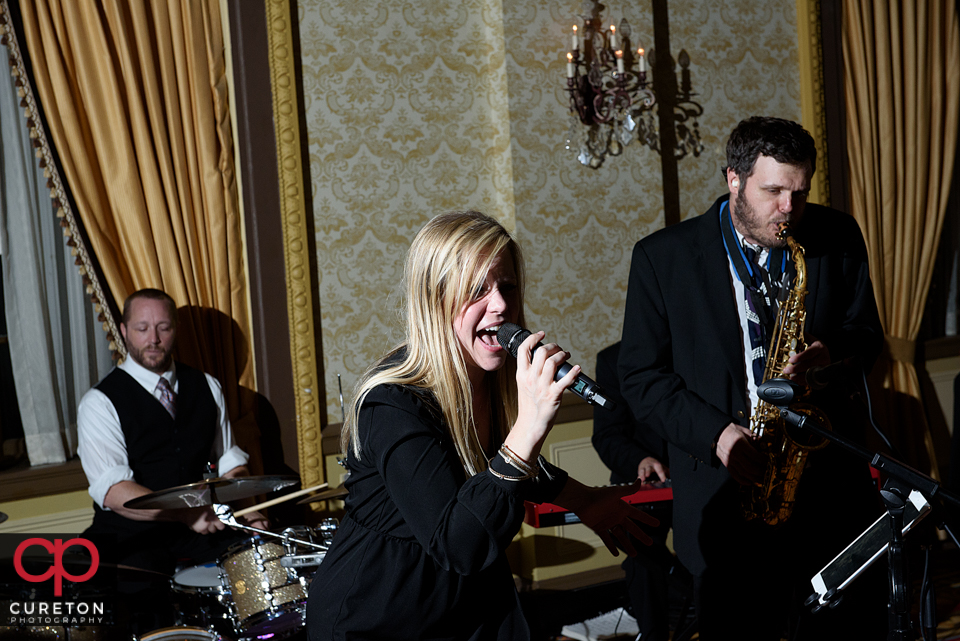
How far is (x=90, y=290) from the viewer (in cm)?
326

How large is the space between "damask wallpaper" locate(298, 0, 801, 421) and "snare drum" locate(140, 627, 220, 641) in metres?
1.23

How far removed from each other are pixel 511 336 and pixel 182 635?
5.58ft

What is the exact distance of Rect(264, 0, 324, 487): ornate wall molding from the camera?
3354 millimetres

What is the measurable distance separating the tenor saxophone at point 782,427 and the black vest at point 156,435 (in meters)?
2.08

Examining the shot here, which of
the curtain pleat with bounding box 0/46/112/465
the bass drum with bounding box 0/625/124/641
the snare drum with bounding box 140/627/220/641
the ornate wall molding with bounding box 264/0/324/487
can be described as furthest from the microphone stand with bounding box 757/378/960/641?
the curtain pleat with bounding box 0/46/112/465

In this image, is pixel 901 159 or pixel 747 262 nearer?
pixel 747 262

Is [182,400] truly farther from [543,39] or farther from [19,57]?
[543,39]

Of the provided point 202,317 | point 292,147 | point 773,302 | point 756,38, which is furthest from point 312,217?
point 756,38

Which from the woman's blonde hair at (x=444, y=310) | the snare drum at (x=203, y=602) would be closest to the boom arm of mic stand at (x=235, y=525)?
the snare drum at (x=203, y=602)

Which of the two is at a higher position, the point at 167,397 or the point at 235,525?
the point at 167,397

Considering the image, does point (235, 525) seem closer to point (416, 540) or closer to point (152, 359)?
point (152, 359)

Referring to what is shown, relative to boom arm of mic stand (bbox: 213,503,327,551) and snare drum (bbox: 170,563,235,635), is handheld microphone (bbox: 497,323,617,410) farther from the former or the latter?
snare drum (bbox: 170,563,235,635)

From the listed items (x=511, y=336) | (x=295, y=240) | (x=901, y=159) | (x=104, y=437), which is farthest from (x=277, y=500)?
(x=901, y=159)

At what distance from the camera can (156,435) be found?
10.2ft
